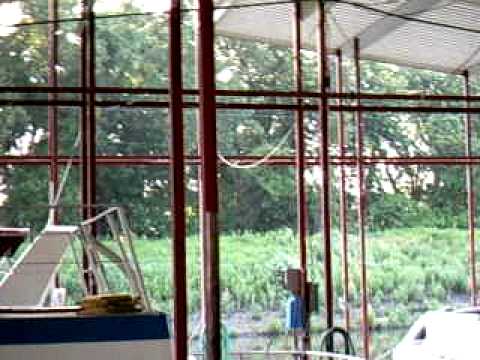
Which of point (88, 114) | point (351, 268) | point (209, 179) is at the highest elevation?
point (88, 114)

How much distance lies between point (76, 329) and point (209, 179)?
6.47 ft

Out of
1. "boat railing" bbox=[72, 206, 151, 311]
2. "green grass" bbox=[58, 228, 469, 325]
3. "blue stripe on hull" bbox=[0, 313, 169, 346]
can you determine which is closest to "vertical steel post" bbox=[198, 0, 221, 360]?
"boat railing" bbox=[72, 206, 151, 311]

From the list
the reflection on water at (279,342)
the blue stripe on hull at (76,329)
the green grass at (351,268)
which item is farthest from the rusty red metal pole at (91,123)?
the reflection on water at (279,342)

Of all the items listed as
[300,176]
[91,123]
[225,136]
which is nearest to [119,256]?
[91,123]

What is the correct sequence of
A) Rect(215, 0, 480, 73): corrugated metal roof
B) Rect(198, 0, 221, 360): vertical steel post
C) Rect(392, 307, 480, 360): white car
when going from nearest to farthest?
1. Rect(198, 0, 221, 360): vertical steel post
2. Rect(392, 307, 480, 360): white car
3. Rect(215, 0, 480, 73): corrugated metal roof

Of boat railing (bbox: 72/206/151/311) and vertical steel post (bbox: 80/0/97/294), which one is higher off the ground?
vertical steel post (bbox: 80/0/97/294)

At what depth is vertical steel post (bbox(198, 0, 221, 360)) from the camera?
7.60m

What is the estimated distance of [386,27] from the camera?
1443 centimetres

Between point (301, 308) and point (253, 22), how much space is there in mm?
5009

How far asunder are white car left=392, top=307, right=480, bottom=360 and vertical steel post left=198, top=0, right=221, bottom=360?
144 inches

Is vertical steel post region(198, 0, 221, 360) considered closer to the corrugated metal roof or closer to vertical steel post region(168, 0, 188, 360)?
vertical steel post region(168, 0, 188, 360)

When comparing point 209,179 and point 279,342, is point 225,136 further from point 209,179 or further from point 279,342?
point 209,179

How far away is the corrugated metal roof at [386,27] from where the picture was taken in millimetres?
13320

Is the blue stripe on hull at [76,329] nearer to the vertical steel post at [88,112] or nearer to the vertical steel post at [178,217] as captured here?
the vertical steel post at [178,217]
